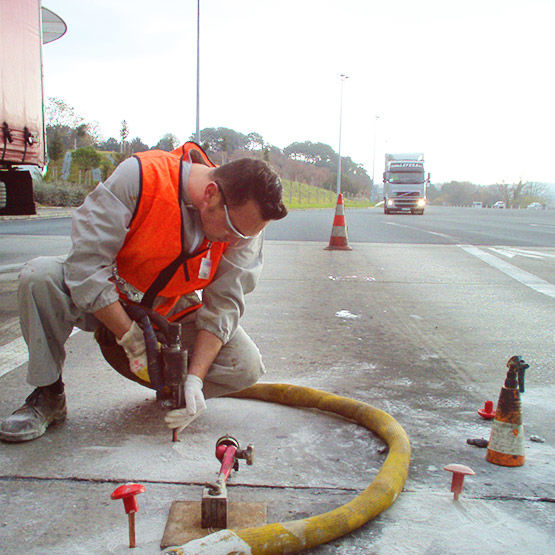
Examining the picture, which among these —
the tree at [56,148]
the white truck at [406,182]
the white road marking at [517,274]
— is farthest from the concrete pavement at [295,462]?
the tree at [56,148]

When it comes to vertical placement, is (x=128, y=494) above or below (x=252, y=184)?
below

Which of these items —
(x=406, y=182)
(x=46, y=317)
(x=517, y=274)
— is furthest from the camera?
(x=406, y=182)

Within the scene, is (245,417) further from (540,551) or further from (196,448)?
(540,551)

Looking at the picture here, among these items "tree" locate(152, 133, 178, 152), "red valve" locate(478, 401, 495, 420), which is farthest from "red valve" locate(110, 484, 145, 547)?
"tree" locate(152, 133, 178, 152)

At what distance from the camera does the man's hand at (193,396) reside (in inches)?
92.7

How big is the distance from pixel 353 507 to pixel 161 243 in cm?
116

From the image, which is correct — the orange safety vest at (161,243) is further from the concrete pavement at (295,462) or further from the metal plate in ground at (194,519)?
the metal plate in ground at (194,519)

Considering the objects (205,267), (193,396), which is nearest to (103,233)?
(205,267)

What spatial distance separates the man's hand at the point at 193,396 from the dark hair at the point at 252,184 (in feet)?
2.30

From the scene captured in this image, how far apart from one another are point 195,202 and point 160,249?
0.73 ft

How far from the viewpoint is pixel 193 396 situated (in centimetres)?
238

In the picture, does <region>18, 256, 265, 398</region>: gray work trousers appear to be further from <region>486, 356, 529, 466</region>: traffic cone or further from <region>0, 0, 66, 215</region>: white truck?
<region>0, 0, 66, 215</region>: white truck

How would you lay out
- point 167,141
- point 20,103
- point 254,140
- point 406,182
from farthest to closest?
point 254,140 → point 167,141 → point 406,182 → point 20,103

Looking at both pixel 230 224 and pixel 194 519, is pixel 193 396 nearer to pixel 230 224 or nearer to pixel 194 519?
pixel 194 519
